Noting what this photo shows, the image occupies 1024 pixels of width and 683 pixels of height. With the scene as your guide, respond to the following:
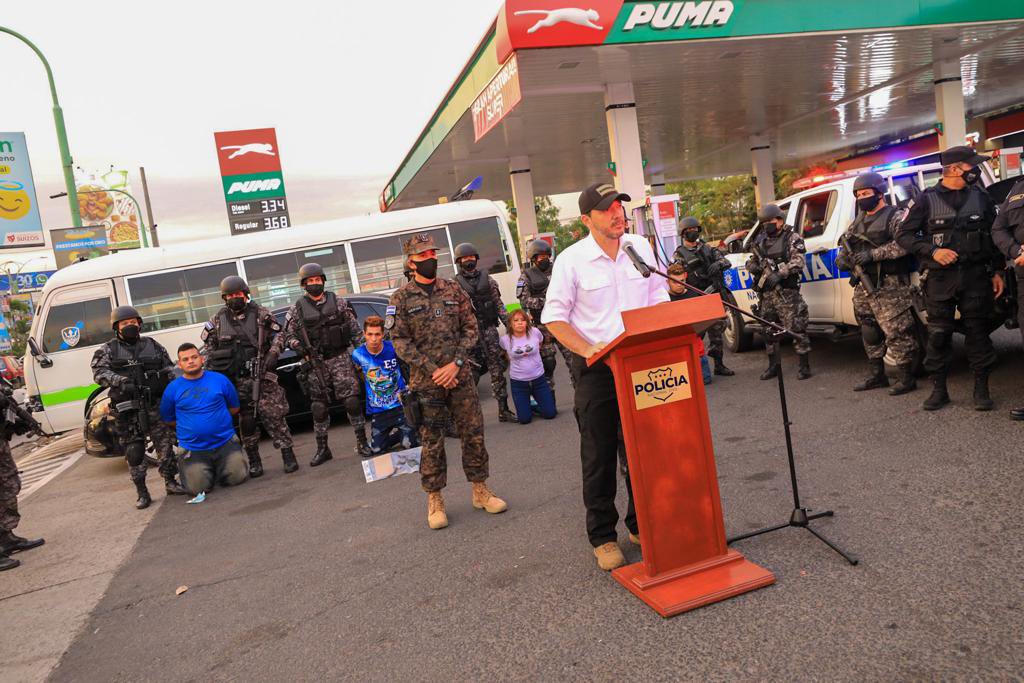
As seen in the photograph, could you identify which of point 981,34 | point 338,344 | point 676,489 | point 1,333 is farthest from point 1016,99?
point 1,333

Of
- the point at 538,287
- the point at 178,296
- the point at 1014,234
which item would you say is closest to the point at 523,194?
the point at 178,296

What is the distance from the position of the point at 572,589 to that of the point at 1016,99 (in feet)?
94.5

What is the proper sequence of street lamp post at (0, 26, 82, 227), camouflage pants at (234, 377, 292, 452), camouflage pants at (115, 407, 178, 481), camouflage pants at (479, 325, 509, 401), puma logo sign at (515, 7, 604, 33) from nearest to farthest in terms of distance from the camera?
1. camouflage pants at (115, 407, 178, 481)
2. camouflage pants at (234, 377, 292, 452)
3. camouflage pants at (479, 325, 509, 401)
4. puma logo sign at (515, 7, 604, 33)
5. street lamp post at (0, 26, 82, 227)

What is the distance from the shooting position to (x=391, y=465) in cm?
662

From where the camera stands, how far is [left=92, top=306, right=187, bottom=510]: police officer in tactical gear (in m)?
7.00

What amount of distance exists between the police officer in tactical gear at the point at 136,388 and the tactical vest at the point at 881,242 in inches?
266

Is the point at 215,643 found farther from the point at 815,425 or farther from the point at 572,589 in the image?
the point at 815,425

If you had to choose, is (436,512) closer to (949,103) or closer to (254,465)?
(254,465)

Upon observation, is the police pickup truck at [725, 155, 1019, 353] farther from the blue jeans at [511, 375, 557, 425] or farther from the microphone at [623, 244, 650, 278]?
the microphone at [623, 244, 650, 278]

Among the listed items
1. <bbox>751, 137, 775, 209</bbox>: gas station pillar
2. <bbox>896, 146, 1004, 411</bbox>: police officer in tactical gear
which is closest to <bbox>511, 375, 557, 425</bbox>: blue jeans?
<bbox>896, 146, 1004, 411</bbox>: police officer in tactical gear

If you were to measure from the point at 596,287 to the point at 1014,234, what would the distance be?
3.44 metres

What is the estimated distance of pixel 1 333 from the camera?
1403 inches

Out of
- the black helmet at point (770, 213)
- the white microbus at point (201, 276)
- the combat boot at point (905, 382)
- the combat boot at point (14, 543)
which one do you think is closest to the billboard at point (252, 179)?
the white microbus at point (201, 276)

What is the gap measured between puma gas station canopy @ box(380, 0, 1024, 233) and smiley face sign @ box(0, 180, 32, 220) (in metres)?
10.9
